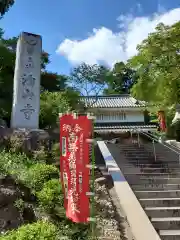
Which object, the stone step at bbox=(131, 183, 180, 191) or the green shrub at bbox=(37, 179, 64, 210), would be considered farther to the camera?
the stone step at bbox=(131, 183, 180, 191)

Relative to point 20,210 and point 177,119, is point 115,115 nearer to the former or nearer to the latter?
point 177,119

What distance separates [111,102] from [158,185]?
25379mm

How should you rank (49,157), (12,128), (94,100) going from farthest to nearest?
(94,100), (12,128), (49,157)

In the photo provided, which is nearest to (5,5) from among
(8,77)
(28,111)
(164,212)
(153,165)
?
(8,77)

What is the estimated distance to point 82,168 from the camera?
17.3ft

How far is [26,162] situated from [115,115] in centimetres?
2179

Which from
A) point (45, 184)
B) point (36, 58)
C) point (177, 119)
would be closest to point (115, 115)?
point (177, 119)

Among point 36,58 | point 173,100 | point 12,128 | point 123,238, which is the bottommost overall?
point 123,238

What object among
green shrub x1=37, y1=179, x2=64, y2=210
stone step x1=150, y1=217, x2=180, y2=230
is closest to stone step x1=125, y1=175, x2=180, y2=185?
stone step x1=150, y1=217, x2=180, y2=230

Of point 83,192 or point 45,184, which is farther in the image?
point 45,184

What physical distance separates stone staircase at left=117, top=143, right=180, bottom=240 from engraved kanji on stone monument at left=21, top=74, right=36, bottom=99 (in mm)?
5097

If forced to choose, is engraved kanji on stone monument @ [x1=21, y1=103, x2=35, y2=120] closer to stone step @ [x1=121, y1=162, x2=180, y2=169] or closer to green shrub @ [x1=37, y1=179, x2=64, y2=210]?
stone step @ [x1=121, y1=162, x2=180, y2=169]

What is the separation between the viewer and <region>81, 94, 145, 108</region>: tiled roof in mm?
31959

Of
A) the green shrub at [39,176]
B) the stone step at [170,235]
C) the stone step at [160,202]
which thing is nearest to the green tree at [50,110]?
the green shrub at [39,176]
